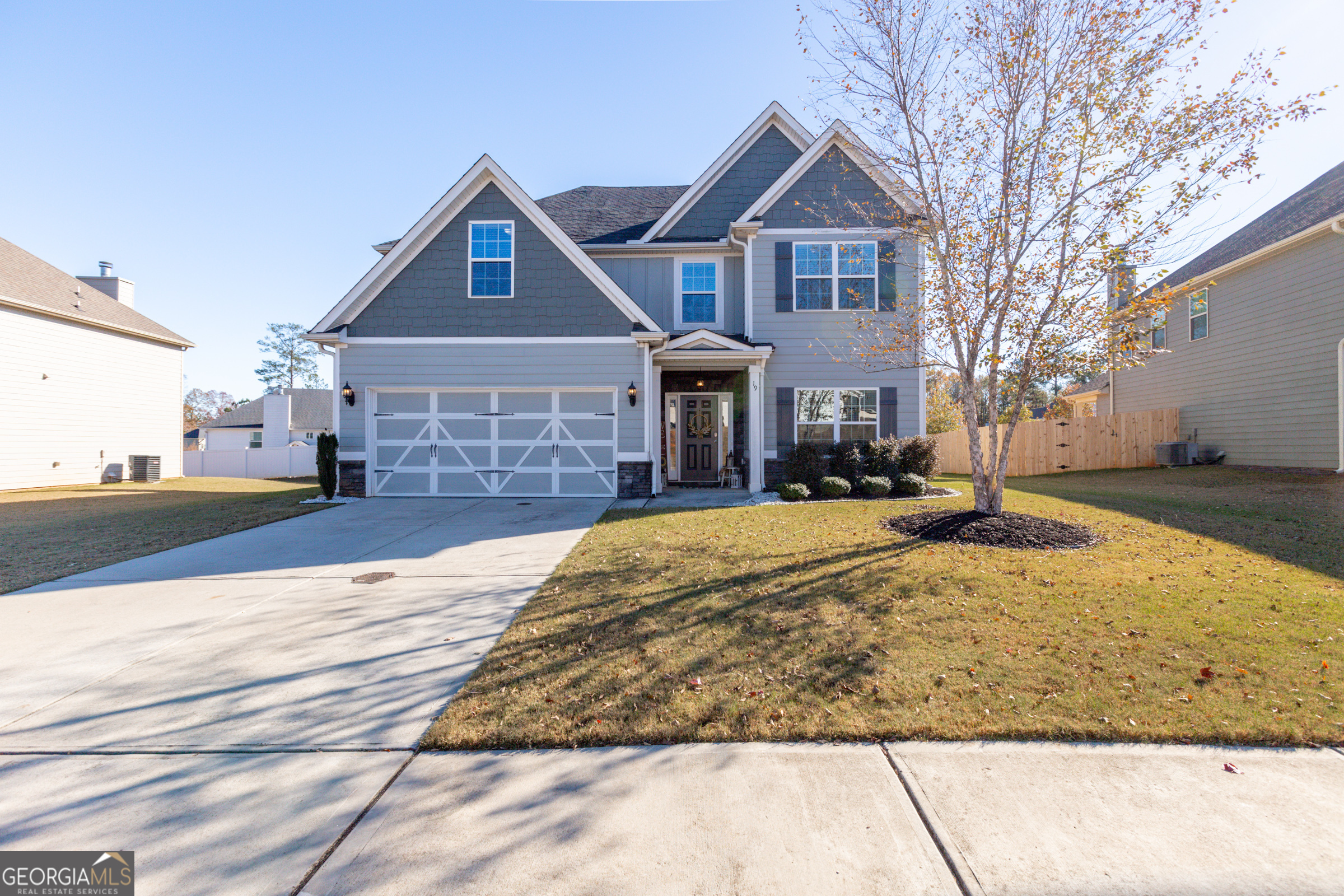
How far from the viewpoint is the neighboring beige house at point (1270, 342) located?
12578 millimetres

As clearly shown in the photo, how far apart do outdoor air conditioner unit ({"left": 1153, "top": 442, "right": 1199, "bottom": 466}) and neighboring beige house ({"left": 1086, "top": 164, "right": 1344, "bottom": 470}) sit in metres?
0.47

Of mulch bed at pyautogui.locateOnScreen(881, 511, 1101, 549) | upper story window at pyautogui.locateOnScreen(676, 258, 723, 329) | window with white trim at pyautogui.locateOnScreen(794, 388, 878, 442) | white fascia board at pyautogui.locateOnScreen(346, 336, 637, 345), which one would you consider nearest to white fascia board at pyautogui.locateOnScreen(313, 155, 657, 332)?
white fascia board at pyautogui.locateOnScreen(346, 336, 637, 345)

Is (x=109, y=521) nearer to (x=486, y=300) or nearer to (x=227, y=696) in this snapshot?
(x=486, y=300)

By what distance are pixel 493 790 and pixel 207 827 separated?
1.13 metres

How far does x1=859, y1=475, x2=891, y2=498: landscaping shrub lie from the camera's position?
38.2ft

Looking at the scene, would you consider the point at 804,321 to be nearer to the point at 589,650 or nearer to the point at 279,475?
the point at 589,650

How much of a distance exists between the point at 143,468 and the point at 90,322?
14.4 feet

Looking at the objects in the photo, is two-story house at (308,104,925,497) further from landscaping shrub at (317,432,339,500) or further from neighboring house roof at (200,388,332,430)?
neighboring house roof at (200,388,332,430)

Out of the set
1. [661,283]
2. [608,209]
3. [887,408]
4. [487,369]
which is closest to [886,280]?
[887,408]

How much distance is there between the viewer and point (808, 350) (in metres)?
13.2

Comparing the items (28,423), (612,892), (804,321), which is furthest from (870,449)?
(28,423)

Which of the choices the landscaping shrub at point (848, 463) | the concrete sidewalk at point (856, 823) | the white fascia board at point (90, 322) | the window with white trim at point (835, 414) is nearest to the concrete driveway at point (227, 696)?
the concrete sidewalk at point (856, 823)

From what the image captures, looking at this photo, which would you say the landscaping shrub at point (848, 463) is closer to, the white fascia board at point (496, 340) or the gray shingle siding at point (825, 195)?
the white fascia board at point (496, 340)

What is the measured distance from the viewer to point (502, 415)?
40.8 ft
